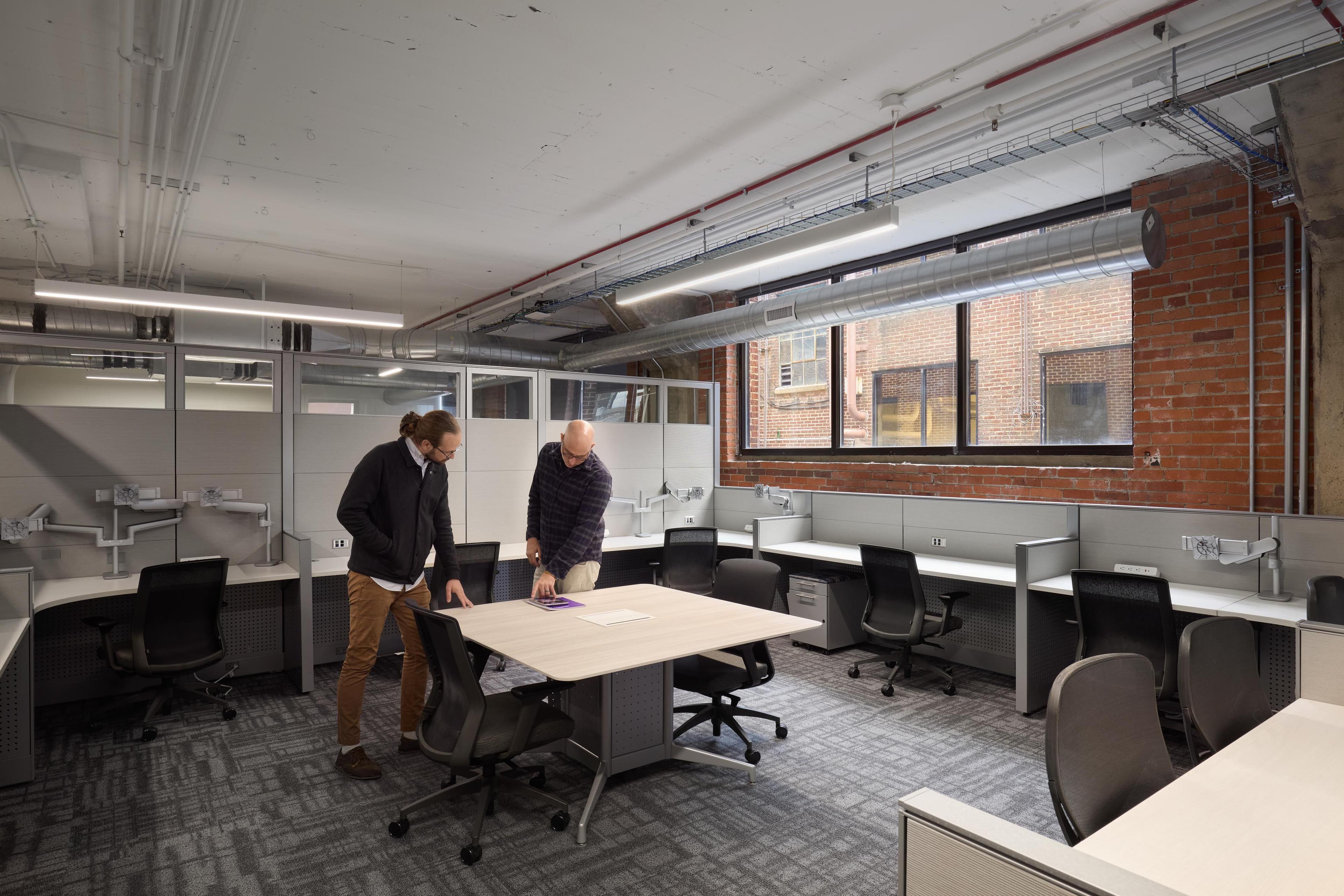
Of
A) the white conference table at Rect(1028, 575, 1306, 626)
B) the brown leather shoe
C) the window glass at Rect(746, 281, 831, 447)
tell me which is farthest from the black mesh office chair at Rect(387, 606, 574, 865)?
the window glass at Rect(746, 281, 831, 447)

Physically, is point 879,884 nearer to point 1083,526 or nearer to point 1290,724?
point 1290,724

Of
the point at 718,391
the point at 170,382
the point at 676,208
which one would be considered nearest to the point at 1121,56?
the point at 676,208

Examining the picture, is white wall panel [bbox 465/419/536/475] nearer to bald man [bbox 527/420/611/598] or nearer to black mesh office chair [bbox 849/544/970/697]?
bald man [bbox 527/420/611/598]

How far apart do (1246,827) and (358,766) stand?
3064 mm

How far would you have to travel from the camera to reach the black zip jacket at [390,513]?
9.96 ft

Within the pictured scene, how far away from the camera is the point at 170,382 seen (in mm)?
4375

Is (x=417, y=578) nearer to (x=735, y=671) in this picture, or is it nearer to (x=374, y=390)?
(x=735, y=671)

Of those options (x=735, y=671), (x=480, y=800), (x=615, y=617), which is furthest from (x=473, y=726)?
(x=735, y=671)

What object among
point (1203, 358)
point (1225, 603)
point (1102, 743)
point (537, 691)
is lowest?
point (537, 691)

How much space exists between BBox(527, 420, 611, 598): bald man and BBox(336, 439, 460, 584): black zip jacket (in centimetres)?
59

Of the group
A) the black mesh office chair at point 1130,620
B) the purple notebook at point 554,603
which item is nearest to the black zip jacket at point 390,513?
the purple notebook at point 554,603

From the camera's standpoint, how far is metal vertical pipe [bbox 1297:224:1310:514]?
12.2 ft

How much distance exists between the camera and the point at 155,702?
373 cm

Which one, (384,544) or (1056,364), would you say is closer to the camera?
(384,544)
